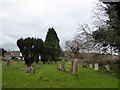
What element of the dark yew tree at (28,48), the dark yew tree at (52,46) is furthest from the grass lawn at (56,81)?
the dark yew tree at (52,46)

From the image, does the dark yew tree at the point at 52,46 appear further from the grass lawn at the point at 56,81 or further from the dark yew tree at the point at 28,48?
the grass lawn at the point at 56,81

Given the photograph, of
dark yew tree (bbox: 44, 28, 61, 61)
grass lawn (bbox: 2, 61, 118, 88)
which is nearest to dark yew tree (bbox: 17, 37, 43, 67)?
grass lawn (bbox: 2, 61, 118, 88)

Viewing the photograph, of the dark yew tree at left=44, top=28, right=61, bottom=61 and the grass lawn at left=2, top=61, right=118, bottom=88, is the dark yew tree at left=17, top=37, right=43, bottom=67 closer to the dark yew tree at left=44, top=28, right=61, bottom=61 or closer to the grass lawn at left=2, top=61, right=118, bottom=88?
the grass lawn at left=2, top=61, right=118, bottom=88

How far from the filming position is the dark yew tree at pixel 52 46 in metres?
38.4

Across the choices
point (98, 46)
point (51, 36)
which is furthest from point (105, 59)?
point (51, 36)

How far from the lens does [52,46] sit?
42938 millimetres

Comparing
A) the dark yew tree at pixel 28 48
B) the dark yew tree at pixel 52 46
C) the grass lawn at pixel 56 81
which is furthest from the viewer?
the dark yew tree at pixel 52 46

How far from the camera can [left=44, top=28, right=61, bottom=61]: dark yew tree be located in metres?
38.4

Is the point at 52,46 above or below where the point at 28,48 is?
above

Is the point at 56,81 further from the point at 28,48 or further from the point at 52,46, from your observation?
the point at 52,46

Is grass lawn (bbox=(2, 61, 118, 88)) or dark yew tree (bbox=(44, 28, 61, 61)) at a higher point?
dark yew tree (bbox=(44, 28, 61, 61))

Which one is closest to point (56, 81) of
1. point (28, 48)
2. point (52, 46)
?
point (28, 48)

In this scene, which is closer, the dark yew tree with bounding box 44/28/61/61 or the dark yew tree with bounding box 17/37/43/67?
the dark yew tree with bounding box 17/37/43/67

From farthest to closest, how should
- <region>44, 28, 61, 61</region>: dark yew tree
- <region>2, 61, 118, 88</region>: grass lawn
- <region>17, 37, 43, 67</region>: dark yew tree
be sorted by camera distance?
<region>44, 28, 61, 61</region>: dark yew tree
<region>17, 37, 43, 67</region>: dark yew tree
<region>2, 61, 118, 88</region>: grass lawn
